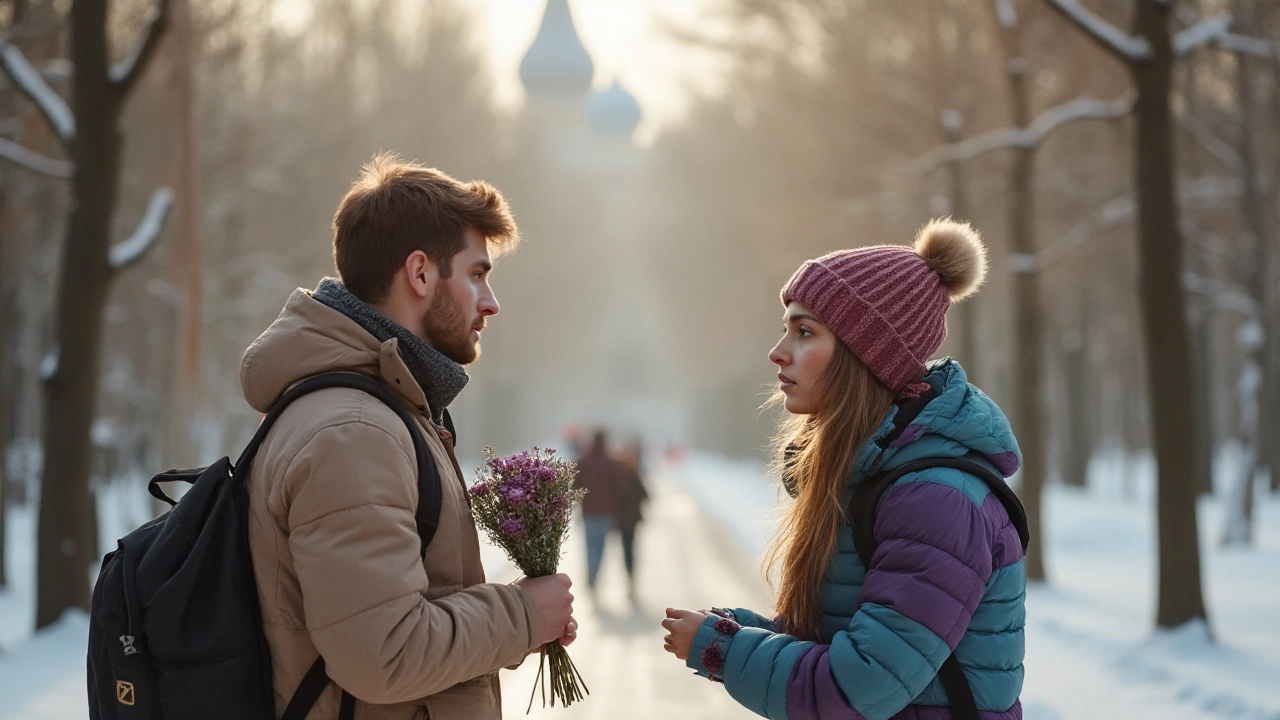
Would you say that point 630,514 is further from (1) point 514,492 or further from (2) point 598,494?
(1) point 514,492

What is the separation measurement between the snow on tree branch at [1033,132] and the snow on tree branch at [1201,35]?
51 centimetres

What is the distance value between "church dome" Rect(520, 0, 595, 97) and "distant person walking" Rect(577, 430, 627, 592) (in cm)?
617

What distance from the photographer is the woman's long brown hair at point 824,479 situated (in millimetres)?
2943

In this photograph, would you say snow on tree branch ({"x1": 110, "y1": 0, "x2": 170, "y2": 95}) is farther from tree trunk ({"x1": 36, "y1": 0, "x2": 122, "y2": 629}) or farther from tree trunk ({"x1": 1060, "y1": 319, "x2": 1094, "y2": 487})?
tree trunk ({"x1": 1060, "y1": 319, "x2": 1094, "y2": 487})

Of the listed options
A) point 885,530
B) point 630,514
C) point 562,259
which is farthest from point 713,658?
point 562,259

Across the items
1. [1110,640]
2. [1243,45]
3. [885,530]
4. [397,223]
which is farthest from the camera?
[1243,45]

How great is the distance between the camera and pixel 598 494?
16.2 m

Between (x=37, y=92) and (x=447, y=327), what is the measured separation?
26.8 feet

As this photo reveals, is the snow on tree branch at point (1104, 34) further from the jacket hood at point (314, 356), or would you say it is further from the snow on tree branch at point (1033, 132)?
the jacket hood at point (314, 356)

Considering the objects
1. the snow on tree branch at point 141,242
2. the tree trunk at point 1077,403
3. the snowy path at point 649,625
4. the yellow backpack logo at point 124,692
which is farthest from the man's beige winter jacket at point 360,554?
the tree trunk at point 1077,403

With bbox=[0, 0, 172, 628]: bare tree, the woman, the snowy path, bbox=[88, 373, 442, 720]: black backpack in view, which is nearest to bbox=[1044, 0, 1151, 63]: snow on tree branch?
the snowy path

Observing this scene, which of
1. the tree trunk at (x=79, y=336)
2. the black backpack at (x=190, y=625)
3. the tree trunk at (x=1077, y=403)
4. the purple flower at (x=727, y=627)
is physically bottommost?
the black backpack at (x=190, y=625)

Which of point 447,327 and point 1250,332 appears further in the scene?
point 1250,332

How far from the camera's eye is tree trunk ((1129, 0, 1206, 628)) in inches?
399
